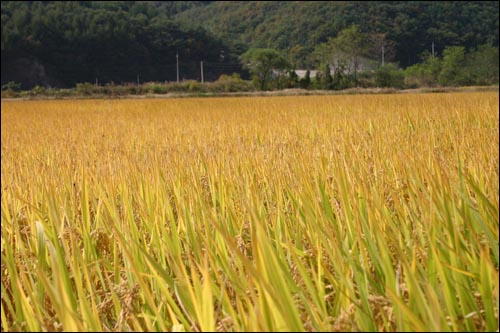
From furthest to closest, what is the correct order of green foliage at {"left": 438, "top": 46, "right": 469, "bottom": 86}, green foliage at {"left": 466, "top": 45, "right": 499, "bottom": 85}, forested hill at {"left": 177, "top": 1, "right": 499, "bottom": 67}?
1. forested hill at {"left": 177, "top": 1, "right": 499, "bottom": 67}
2. green foliage at {"left": 466, "top": 45, "right": 499, "bottom": 85}
3. green foliage at {"left": 438, "top": 46, "right": 469, "bottom": 86}

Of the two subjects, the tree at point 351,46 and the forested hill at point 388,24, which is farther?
the forested hill at point 388,24

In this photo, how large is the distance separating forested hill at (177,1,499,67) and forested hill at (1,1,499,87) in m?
0.10

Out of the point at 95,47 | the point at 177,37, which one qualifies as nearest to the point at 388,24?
the point at 177,37

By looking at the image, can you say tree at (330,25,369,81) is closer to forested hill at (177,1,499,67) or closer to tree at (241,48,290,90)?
tree at (241,48,290,90)

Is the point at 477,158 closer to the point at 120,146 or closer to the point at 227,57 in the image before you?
the point at 120,146

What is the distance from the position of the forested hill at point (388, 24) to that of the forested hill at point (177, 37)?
0.10m

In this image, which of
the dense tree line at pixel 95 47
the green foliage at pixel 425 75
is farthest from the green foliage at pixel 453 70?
the dense tree line at pixel 95 47

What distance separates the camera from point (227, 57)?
218 feet

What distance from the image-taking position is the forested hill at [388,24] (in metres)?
59.6

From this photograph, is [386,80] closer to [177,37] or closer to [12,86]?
[12,86]

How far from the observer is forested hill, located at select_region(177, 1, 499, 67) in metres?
59.6

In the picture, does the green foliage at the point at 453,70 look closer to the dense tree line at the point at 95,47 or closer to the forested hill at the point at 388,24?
the forested hill at the point at 388,24

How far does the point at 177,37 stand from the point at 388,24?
73.7 feet

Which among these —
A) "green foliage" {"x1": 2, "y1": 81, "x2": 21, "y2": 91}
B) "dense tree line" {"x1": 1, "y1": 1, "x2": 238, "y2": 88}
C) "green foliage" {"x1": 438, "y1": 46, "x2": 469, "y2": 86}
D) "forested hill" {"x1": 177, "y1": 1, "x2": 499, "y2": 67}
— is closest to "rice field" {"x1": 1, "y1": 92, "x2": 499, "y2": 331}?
"green foliage" {"x1": 438, "y1": 46, "x2": 469, "y2": 86}
